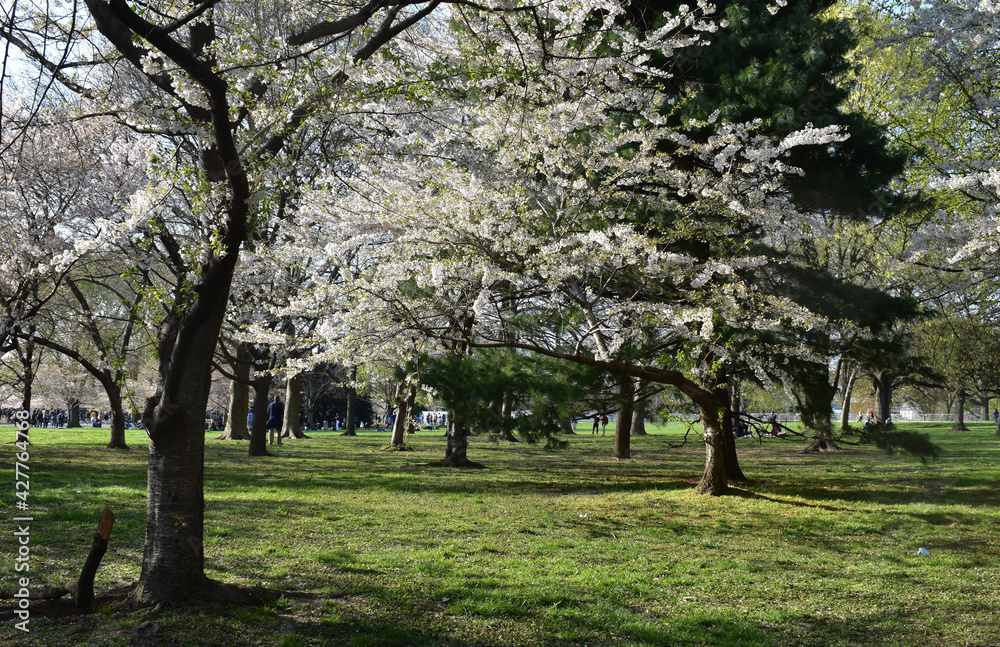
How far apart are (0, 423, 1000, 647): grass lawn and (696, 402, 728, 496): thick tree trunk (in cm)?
29

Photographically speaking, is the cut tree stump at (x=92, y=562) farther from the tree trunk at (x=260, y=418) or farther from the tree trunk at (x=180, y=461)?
the tree trunk at (x=260, y=418)

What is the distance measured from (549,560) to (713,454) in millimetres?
4804

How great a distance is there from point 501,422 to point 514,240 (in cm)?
411

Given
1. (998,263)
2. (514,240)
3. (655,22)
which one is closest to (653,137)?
(655,22)

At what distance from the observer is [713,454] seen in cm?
1013

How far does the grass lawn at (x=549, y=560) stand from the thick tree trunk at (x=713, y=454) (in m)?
0.29

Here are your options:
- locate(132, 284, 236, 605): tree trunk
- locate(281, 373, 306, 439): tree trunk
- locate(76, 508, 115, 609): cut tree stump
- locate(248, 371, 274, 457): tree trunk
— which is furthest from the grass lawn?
locate(281, 373, 306, 439): tree trunk

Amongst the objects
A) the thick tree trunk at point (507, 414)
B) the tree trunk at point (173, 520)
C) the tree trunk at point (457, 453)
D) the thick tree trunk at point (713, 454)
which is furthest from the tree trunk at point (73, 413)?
the tree trunk at point (173, 520)

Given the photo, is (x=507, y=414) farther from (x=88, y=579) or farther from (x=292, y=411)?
(x=292, y=411)

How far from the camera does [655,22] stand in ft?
28.4

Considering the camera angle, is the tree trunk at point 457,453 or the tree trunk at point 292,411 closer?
the tree trunk at point 457,453

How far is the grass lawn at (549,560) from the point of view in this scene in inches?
164

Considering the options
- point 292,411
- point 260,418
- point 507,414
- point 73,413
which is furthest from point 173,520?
point 73,413

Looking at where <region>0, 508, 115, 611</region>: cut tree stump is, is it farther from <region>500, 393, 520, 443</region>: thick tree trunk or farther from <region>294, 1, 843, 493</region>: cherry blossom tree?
<region>500, 393, 520, 443</region>: thick tree trunk
